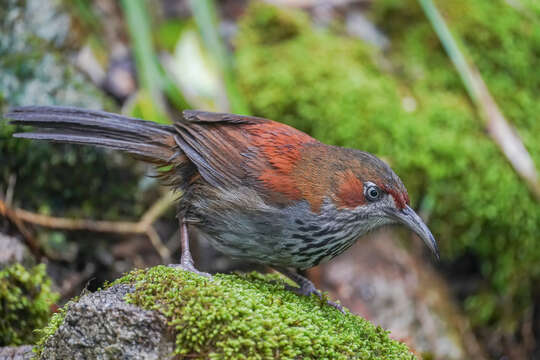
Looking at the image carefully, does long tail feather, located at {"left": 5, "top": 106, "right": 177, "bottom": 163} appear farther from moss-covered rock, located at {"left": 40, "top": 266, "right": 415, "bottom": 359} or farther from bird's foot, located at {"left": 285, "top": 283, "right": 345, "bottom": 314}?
bird's foot, located at {"left": 285, "top": 283, "right": 345, "bottom": 314}

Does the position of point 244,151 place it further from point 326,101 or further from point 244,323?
point 326,101

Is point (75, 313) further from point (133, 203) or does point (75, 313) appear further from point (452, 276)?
point (452, 276)

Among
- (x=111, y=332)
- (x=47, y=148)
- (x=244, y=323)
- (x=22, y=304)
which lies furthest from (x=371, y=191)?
(x=47, y=148)

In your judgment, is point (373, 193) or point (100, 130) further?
point (100, 130)

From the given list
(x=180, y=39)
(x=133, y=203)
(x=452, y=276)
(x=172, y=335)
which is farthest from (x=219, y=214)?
(x=180, y=39)

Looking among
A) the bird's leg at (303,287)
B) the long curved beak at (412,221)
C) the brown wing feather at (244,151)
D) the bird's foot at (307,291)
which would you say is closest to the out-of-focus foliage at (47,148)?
the brown wing feather at (244,151)
